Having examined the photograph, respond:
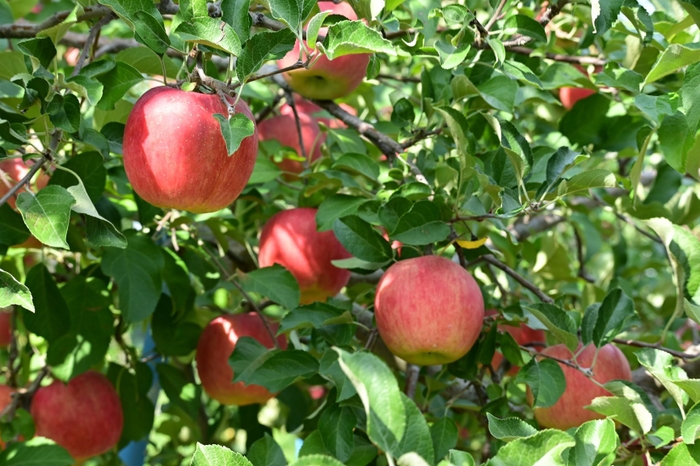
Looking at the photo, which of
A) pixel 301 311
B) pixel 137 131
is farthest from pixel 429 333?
pixel 137 131

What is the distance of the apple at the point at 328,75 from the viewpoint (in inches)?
62.3

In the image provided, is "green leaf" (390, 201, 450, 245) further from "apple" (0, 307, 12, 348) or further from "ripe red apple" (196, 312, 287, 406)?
"apple" (0, 307, 12, 348)

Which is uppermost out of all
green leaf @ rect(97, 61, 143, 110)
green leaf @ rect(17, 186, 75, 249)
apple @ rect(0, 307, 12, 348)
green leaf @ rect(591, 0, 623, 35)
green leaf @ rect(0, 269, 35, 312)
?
green leaf @ rect(591, 0, 623, 35)

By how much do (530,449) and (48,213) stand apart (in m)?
0.61

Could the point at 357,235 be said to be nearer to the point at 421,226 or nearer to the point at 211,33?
the point at 421,226

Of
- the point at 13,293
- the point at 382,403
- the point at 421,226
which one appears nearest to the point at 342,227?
the point at 421,226

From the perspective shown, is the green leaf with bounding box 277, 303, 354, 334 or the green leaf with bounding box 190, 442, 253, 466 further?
the green leaf with bounding box 277, 303, 354, 334

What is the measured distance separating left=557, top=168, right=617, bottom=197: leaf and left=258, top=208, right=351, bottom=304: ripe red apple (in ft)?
1.86

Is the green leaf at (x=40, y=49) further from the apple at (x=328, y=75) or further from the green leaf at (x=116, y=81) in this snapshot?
the apple at (x=328, y=75)

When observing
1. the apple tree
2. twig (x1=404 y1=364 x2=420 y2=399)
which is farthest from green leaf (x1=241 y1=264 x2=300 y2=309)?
twig (x1=404 y1=364 x2=420 y2=399)

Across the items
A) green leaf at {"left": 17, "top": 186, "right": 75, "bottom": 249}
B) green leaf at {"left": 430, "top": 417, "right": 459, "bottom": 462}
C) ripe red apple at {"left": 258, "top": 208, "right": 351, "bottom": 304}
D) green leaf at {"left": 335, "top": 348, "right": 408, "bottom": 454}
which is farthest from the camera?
ripe red apple at {"left": 258, "top": 208, "right": 351, "bottom": 304}

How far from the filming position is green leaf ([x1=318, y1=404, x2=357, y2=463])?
106 cm

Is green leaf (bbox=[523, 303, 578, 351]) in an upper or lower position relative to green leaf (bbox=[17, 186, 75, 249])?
lower

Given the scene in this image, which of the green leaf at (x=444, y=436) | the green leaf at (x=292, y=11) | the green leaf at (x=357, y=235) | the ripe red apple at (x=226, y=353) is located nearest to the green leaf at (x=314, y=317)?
the green leaf at (x=357, y=235)
